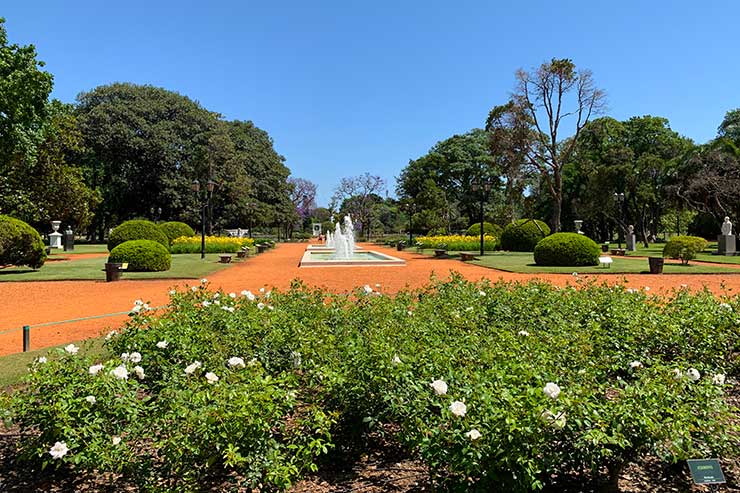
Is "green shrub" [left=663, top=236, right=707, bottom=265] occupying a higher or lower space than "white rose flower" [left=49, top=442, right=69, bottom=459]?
higher

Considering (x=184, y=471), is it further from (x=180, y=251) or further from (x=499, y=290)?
(x=180, y=251)

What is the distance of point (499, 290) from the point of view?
6.43 meters

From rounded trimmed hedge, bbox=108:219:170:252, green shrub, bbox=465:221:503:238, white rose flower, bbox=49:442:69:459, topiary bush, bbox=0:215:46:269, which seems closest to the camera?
white rose flower, bbox=49:442:69:459

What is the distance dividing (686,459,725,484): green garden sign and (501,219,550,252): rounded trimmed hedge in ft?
100

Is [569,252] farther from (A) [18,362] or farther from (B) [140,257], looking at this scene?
(A) [18,362]

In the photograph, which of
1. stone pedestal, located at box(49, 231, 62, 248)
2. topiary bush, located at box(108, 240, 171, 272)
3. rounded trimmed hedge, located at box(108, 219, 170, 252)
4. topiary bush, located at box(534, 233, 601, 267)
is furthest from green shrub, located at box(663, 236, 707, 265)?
stone pedestal, located at box(49, 231, 62, 248)

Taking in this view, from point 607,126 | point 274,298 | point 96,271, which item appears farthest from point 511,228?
point 274,298

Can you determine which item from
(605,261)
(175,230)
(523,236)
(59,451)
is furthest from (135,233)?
A: (59,451)

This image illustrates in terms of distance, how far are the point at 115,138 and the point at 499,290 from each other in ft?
142

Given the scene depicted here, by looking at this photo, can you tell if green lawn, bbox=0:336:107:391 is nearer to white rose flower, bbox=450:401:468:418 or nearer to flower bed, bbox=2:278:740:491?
flower bed, bbox=2:278:740:491

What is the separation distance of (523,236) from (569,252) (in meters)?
12.5

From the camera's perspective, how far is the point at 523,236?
32062 mm

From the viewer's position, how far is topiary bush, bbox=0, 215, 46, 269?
1667 cm

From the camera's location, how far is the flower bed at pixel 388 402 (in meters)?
2.41
